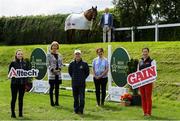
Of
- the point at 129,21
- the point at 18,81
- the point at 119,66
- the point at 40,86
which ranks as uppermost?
the point at 129,21

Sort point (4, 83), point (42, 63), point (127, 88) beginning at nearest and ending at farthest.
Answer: point (127, 88)
point (42, 63)
point (4, 83)

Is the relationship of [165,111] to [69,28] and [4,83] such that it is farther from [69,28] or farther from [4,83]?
[69,28]

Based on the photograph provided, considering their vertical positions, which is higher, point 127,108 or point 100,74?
point 100,74

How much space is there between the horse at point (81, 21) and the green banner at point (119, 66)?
10.7m

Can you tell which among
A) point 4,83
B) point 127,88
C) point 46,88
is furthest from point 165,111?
point 4,83

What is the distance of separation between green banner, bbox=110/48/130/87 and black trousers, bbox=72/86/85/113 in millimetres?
2615

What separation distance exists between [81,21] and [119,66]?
36.0ft

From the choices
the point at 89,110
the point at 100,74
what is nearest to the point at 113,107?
the point at 89,110

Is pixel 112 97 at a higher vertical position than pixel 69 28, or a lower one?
lower

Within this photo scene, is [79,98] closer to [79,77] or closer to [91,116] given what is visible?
[79,77]

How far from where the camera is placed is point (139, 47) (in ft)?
70.8

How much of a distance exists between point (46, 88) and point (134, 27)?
7214mm

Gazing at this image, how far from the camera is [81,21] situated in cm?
2802

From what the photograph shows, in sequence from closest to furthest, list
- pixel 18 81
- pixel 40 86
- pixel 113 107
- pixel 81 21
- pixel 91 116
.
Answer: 1. pixel 18 81
2. pixel 91 116
3. pixel 113 107
4. pixel 40 86
5. pixel 81 21
